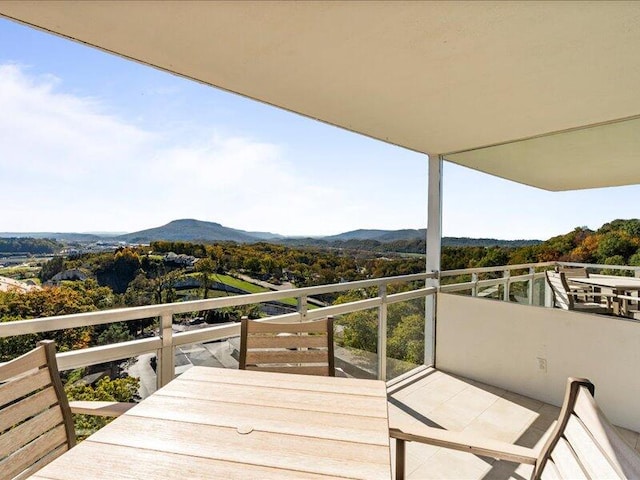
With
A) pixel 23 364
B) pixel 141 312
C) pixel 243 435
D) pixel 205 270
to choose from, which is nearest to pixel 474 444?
pixel 243 435

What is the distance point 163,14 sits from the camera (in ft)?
5.16

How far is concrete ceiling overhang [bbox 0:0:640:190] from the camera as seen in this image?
1562mm

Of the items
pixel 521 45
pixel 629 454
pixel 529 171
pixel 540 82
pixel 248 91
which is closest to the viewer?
pixel 629 454

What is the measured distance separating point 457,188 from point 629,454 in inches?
142

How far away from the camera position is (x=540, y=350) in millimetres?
3371

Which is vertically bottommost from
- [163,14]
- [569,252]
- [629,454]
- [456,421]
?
[456,421]

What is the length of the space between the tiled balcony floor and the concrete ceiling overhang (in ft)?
7.18

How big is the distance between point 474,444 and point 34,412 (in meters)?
1.62

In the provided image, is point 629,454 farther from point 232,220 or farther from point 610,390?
point 232,220

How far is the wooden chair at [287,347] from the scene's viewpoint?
186cm

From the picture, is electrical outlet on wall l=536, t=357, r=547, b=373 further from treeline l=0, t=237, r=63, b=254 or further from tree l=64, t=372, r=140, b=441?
treeline l=0, t=237, r=63, b=254

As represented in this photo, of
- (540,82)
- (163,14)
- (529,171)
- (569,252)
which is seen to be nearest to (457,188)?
(529,171)

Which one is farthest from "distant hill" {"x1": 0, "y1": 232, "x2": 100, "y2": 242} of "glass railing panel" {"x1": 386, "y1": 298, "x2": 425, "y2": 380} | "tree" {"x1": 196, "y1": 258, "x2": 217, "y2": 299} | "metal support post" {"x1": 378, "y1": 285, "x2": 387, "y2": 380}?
"glass railing panel" {"x1": 386, "y1": 298, "x2": 425, "y2": 380}

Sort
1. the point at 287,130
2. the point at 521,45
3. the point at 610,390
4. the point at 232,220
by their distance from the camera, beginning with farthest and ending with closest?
the point at 232,220 → the point at 287,130 → the point at 610,390 → the point at 521,45
